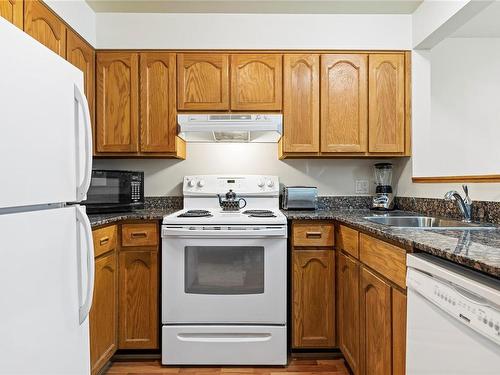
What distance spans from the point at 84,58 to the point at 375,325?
7.78 ft

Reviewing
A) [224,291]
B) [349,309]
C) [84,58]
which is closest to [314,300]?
[349,309]

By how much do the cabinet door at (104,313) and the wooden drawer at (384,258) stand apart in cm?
140

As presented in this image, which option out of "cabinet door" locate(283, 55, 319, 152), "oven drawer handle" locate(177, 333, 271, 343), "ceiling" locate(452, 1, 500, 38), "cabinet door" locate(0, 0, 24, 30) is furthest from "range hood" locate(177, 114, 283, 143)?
"ceiling" locate(452, 1, 500, 38)

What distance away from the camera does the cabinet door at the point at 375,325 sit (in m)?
1.44

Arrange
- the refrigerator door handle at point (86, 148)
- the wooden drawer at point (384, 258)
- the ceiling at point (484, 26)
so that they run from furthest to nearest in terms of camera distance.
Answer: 1. the ceiling at point (484, 26)
2. the wooden drawer at point (384, 258)
3. the refrigerator door handle at point (86, 148)

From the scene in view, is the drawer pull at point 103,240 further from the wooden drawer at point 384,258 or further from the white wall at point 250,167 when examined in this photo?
the wooden drawer at point 384,258

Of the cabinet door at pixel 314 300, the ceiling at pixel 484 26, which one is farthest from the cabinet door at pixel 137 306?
the ceiling at pixel 484 26

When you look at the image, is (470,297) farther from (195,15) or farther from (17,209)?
(195,15)

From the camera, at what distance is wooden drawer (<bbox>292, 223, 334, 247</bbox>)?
2252 millimetres

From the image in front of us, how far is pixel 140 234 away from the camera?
2.23 meters

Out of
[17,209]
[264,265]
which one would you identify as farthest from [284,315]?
[17,209]

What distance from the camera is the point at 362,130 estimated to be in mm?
2533

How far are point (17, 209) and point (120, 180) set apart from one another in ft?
5.03

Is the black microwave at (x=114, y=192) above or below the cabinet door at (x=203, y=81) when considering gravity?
below
